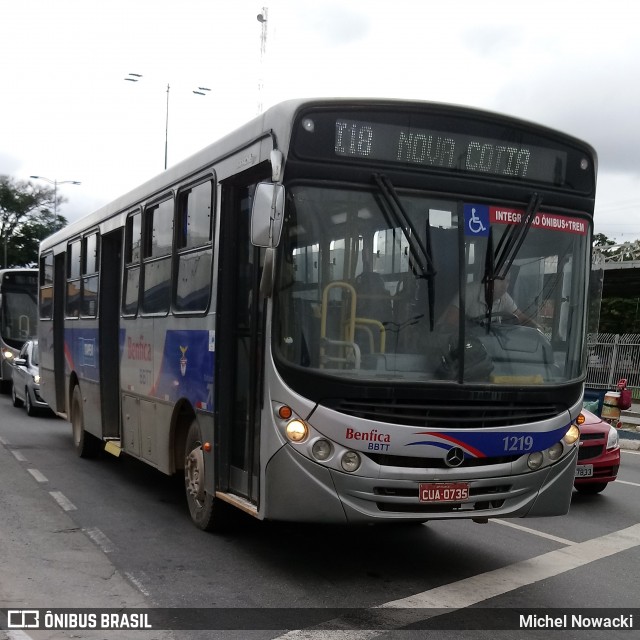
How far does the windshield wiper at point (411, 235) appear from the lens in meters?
6.51

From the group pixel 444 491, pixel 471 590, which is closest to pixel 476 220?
pixel 444 491

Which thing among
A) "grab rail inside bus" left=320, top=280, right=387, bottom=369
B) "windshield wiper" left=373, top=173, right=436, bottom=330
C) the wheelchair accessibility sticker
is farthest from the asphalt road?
the wheelchair accessibility sticker

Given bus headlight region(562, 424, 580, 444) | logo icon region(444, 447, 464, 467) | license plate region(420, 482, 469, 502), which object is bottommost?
license plate region(420, 482, 469, 502)

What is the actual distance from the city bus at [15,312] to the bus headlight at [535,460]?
20155mm

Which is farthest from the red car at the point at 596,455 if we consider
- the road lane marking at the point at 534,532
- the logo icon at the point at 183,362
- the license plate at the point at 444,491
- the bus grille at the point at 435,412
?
the logo icon at the point at 183,362

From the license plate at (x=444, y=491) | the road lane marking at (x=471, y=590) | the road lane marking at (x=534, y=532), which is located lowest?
the road lane marking at (x=534, y=532)

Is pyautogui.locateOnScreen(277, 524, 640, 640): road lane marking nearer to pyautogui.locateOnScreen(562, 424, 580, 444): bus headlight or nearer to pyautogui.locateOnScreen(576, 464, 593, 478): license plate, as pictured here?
pyautogui.locateOnScreen(562, 424, 580, 444): bus headlight

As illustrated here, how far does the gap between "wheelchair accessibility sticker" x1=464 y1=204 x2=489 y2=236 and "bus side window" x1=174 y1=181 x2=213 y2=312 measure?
2233 millimetres

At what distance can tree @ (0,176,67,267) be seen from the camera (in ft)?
324

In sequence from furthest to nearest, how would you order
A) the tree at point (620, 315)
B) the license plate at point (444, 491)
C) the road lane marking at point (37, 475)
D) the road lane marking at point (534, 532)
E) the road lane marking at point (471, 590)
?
1. the tree at point (620, 315)
2. the road lane marking at point (37, 475)
3. the road lane marking at point (534, 532)
4. the license plate at point (444, 491)
5. the road lane marking at point (471, 590)

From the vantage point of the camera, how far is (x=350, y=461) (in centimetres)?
633

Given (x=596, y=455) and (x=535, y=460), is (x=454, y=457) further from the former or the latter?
(x=596, y=455)

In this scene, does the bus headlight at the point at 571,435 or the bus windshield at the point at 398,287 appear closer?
the bus windshield at the point at 398,287

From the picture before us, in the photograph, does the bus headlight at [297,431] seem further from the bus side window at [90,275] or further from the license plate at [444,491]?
the bus side window at [90,275]
